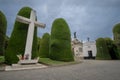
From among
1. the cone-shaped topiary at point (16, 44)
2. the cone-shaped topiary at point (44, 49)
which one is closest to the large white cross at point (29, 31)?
the cone-shaped topiary at point (16, 44)

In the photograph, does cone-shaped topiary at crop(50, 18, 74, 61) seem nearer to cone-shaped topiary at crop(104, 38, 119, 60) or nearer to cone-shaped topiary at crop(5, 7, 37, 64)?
cone-shaped topiary at crop(5, 7, 37, 64)

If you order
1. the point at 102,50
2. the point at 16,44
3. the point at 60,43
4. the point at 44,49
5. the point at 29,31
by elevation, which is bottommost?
the point at 102,50

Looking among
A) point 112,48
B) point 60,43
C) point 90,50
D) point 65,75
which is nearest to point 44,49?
point 60,43

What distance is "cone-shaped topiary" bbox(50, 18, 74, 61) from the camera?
16.7 m

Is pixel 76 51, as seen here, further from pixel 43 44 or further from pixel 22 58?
pixel 22 58

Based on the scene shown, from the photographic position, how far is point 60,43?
16984 millimetres

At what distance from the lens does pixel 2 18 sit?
58.6 feet

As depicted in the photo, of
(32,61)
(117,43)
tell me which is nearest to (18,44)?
(32,61)

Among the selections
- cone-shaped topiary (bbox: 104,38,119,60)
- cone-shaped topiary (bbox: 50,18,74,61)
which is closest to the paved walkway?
cone-shaped topiary (bbox: 50,18,74,61)

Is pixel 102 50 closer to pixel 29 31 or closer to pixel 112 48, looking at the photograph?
pixel 112 48

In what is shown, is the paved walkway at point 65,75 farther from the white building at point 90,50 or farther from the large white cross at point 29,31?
the white building at point 90,50

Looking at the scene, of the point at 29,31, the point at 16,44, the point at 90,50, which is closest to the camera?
the point at 29,31

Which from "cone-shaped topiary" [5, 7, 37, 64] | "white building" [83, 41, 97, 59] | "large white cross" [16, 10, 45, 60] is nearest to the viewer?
"large white cross" [16, 10, 45, 60]

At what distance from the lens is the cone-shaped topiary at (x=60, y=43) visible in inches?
657
